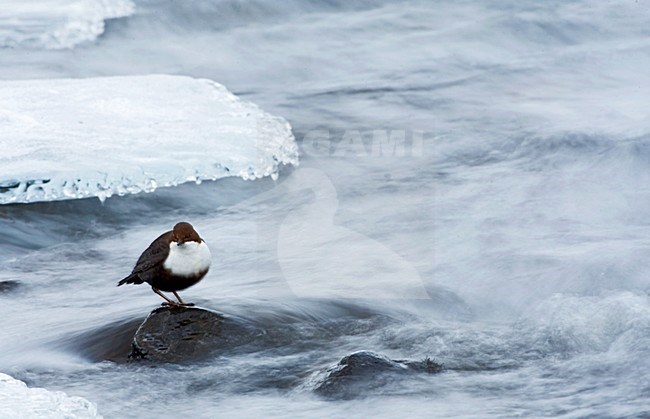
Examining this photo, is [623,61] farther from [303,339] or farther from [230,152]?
[303,339]

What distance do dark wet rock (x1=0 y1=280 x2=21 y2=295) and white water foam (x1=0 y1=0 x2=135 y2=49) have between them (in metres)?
5.70

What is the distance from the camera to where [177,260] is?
4496 mm

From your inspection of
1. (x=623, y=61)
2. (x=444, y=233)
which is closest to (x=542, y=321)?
(x=444, y=233)

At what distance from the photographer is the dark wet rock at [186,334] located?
176 inches

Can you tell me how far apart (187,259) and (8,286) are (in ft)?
5.47

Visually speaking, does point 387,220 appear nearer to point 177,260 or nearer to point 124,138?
point 124,138

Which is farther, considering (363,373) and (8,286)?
(8,286)

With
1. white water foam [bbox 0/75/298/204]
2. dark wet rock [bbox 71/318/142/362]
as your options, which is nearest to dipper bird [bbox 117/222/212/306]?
dark wet rock [bbox 71/318/142/362]

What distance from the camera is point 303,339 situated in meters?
4.67

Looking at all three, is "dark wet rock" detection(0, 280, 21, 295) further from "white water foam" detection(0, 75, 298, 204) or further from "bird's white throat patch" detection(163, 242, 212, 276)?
"bird's white throat patch" detection(163, 242, 212, 276)

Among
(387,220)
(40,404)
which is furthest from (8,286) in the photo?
(387,220)

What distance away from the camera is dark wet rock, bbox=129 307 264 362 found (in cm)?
448

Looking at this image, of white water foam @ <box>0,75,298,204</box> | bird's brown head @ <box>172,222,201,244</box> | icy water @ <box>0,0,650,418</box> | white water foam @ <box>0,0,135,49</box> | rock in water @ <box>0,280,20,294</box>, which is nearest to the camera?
icy water @ <box>0,0,650,418</box>

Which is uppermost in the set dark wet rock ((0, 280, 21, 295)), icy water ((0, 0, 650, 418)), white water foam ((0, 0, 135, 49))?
white water foam ((0, 0, 135, 49))
